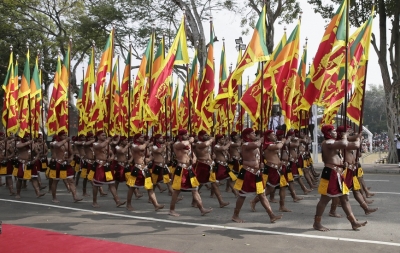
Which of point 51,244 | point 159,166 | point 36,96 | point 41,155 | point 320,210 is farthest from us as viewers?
point 36,96

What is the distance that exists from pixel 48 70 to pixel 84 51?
4.19 metres

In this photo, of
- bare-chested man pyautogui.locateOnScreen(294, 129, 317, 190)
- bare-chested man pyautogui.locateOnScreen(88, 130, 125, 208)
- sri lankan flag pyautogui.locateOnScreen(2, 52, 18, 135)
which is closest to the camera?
bare-chested man pyautogui.locateOnScreen(88, 130, 125, 208)

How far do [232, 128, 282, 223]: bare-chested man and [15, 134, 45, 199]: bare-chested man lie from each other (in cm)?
617

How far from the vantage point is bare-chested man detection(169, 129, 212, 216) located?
28.1 feet

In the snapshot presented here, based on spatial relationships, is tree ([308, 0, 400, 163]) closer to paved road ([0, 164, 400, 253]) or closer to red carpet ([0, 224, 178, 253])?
paved road ([0, 164, 400, 253])

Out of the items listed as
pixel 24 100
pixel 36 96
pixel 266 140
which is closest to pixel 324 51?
pixel 266 140

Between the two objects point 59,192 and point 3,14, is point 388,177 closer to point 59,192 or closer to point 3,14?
point 59,192

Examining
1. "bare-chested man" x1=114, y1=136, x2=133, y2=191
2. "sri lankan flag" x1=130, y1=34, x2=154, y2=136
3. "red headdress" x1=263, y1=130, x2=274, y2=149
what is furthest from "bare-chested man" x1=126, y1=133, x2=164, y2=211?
"red headdress" x1=263, y1=130, x2=274, y2=149

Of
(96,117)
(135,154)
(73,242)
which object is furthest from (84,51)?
(73,242)

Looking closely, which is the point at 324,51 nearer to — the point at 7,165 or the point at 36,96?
the point at 7,165

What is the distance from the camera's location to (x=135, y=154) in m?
9.52

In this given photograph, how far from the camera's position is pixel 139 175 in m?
9.32

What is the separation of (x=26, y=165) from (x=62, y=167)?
161 cm

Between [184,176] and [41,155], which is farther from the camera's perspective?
[41,155]
